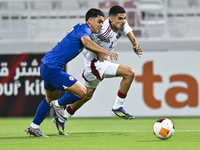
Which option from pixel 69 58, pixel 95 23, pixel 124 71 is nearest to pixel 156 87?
pixel 124 71

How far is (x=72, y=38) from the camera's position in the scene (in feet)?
21.5

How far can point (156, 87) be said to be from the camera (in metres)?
11.2

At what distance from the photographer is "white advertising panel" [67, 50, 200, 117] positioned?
11195 millimetres

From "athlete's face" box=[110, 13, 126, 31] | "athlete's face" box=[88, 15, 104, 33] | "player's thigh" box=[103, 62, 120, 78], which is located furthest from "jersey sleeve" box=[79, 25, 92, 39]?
"athlete's face" box=[110, 13, 126, 31]

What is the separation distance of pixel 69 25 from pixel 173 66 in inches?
142

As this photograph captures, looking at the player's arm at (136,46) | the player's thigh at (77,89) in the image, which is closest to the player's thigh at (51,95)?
the player's thigh at (77,89)

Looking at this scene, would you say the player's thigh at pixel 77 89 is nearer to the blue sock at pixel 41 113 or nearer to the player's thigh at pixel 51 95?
the player's thigh at pixel 51 95

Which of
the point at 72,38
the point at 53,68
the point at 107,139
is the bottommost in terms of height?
the point at 107,139

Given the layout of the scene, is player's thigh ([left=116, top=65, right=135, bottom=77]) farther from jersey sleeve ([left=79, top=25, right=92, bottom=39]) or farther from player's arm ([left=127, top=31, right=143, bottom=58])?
jersey sleeve ([left=79, top=25, right=92, bottom=39])

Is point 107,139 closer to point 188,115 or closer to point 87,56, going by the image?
point 87,56

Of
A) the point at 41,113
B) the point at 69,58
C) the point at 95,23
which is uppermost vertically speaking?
the point at 95,23

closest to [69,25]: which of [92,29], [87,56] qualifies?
[87,56]

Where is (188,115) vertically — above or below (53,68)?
below

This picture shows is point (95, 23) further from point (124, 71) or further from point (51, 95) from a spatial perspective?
point (51, 95)
